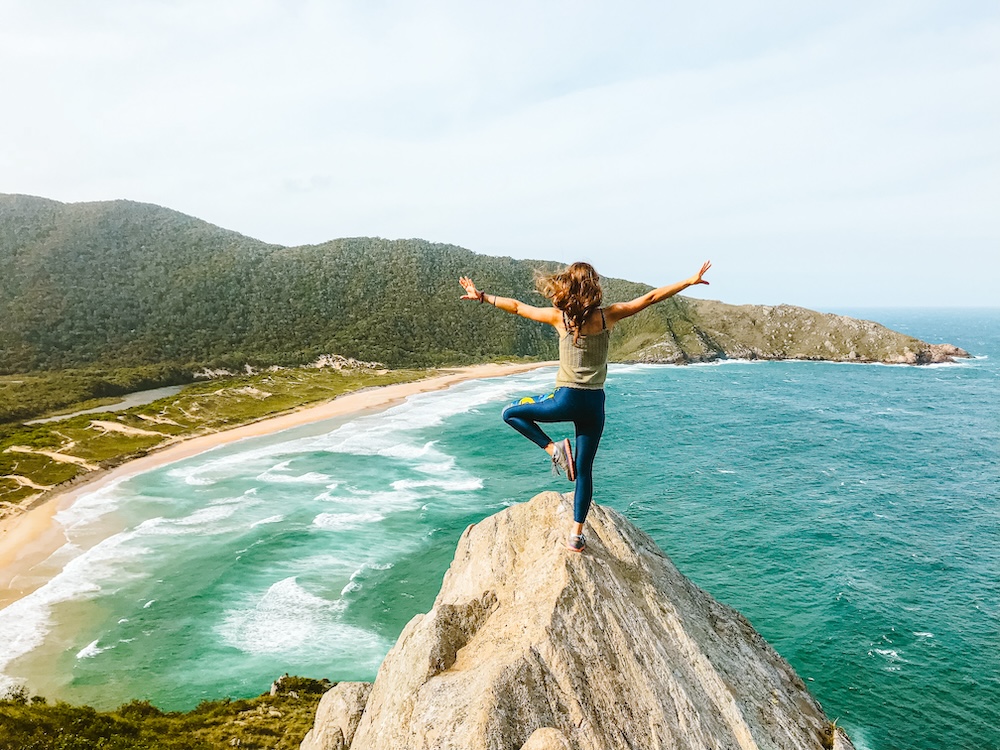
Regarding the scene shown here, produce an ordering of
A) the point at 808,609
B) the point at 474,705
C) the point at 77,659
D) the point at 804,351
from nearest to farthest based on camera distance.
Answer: the point at 474,705 → the point at 77,659 → the point at 808,609 → the point at 804,351

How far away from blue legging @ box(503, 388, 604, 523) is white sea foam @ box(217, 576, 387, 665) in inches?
978

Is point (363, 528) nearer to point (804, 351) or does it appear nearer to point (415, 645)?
point (415, 645)

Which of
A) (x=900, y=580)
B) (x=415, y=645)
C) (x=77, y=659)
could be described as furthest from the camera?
(x=900, y=580)

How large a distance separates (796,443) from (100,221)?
207 meters

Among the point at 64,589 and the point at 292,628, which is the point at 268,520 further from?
the point at 292,628

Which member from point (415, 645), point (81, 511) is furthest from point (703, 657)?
point (81, 511)

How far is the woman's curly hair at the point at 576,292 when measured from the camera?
24.8ft

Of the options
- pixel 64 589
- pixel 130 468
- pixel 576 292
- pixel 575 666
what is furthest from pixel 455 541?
pixel 130 468

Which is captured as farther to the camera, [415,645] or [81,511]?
[81,511]

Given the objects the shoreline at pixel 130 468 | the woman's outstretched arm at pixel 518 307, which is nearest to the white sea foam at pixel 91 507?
the shoreline at pixel 130 468

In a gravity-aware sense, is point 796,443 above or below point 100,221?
below

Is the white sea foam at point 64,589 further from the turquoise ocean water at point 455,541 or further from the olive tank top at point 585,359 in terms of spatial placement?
the olive tank top at point 585,359

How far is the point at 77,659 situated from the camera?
29531 millimetres

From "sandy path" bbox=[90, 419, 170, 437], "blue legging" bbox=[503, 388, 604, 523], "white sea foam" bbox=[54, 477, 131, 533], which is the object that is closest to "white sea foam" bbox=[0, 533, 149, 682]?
"white sea foam" bbox=[54, 477, 131, 533]
